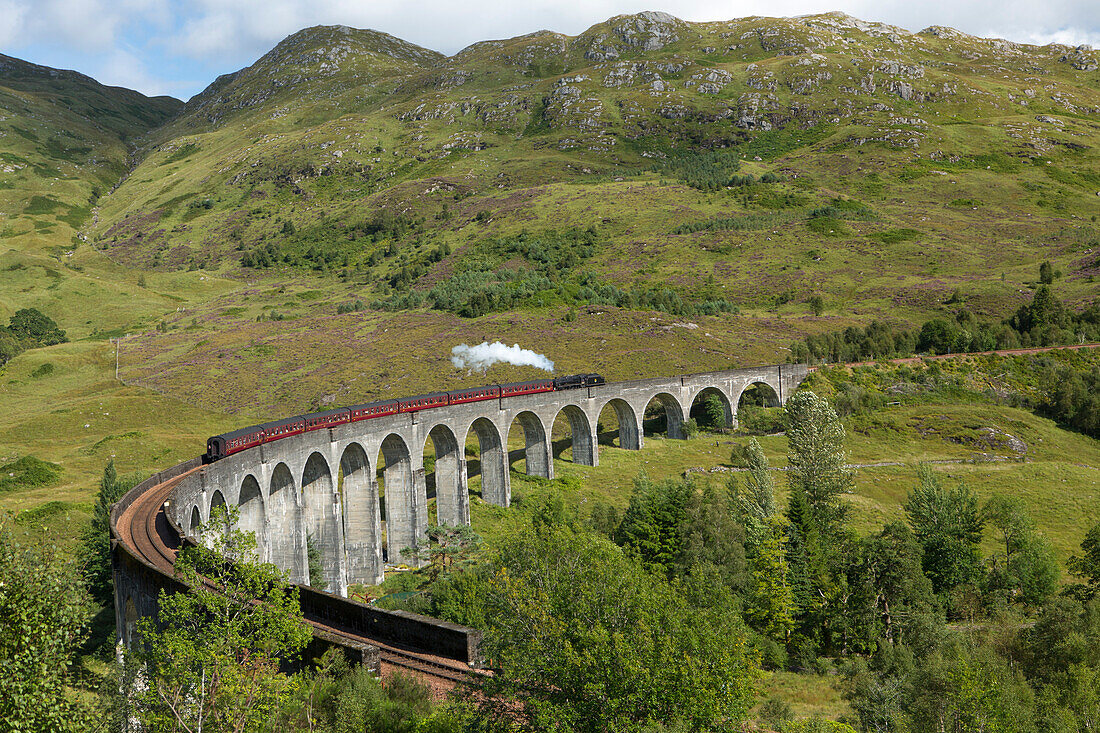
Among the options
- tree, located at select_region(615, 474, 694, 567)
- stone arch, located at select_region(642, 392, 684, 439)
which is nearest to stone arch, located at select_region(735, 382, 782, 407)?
stone arch, located at select_region(642, 392, 684, 439)

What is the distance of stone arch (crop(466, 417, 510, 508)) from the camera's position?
230 ft

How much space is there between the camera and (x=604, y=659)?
19625mm

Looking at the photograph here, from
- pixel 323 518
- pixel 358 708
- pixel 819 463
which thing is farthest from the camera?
pixel 819 463

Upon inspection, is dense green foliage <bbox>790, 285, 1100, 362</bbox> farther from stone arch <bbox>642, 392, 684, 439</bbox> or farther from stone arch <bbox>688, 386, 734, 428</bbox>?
stone arch <bbox>642, 392, 684, 439</bbox>

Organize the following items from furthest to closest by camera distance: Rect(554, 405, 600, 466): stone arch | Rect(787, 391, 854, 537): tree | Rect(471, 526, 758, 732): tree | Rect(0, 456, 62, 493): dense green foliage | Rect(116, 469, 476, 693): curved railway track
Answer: Rect(554, 405, 600, 466): stone arch < Rect(0, 456, 62, 493): dense green foliage < Rect(787, 391, 854, 537): tree < Rect(116, 469, 476, 693): curved railway track < Rect(471, 526, 758, 732): tree

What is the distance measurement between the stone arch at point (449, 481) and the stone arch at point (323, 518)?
12.0 meters

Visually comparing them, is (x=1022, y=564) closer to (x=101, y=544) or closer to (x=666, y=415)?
(x=666, y=415)

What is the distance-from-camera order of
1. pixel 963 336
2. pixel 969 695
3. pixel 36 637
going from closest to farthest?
pixel 36 637 → pixel 969 695 → pixel 963 336

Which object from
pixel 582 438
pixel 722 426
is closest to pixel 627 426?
pixel 582 438

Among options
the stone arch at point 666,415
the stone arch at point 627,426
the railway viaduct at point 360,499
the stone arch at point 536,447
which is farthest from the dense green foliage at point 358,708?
the stone arch at point 666,415

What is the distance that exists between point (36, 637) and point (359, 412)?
44.5m

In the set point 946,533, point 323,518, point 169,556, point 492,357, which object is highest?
point 492,357

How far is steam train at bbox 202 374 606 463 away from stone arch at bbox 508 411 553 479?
3.12m

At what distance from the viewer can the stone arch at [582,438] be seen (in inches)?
3219
